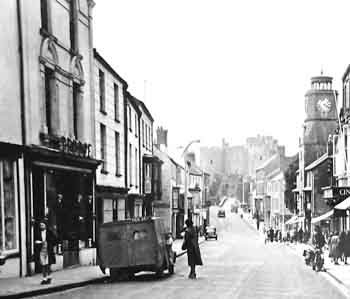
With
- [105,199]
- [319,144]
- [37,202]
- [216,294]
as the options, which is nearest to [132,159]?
[105,199]

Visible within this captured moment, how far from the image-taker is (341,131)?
39.4 m

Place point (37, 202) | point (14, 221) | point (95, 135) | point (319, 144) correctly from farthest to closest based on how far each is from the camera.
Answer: point (319, 144)
point (95, 135)
point (37, 202)
point (14, 221)

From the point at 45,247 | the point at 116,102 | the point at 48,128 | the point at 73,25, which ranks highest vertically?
the point at 73,25

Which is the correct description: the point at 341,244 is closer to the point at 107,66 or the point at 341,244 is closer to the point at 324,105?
the point at 107,66

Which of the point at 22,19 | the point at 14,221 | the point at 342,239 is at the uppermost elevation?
the point at 22,19

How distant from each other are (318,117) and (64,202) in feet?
167

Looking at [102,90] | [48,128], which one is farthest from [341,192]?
[48,128]

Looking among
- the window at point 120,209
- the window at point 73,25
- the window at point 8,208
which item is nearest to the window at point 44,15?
the window at point 73,25

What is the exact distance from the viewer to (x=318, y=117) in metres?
67.9

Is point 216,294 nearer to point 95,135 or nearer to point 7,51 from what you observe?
point 7,51

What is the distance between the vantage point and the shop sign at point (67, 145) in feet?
62.9

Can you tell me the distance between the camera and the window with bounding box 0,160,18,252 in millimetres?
16062

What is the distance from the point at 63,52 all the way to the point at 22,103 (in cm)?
458

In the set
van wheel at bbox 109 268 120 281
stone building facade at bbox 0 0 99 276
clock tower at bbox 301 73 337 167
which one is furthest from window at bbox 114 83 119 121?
clock tower at bbox 301 73 337 167
